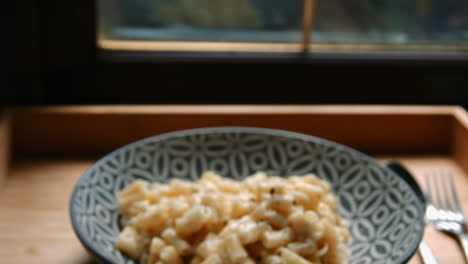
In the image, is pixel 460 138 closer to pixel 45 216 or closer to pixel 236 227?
pixel 236 227

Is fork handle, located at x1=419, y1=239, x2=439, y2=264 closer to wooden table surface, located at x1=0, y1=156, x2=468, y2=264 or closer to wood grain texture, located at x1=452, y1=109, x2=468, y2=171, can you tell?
wooden table surface, located at x1=0, y1=156, x2=468, y2=264

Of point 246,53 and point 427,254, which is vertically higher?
point 246,53

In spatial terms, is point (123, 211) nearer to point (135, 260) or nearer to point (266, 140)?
point (135, 260)

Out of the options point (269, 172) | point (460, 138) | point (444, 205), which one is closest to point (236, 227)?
point (269, 172)

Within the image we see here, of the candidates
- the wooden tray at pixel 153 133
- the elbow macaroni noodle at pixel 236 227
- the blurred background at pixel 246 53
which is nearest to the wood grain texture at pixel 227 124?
the wooden tray at pixel 153 133

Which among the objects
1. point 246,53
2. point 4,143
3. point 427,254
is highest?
point 246,53
